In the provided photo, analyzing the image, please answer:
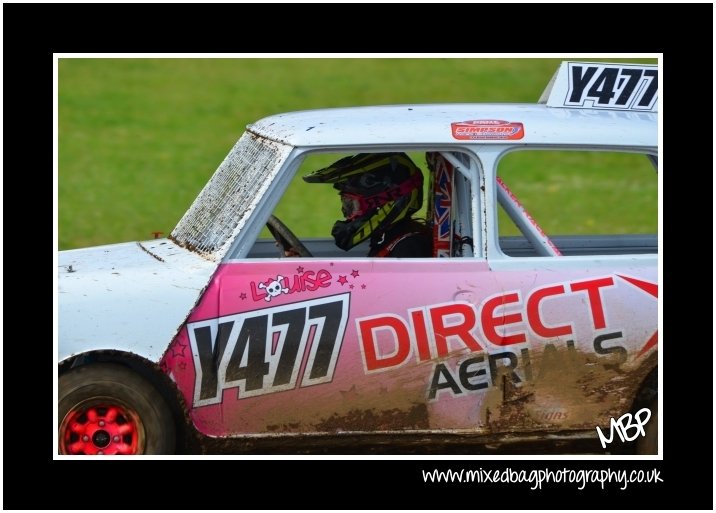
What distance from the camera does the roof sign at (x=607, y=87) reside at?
6035 millimetres

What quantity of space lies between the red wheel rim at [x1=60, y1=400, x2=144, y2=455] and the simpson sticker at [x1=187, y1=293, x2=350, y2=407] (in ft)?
1.08

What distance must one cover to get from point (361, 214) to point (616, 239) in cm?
168

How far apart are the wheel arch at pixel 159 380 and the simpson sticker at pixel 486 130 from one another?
1.78 metres

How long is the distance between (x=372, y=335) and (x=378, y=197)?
100cm

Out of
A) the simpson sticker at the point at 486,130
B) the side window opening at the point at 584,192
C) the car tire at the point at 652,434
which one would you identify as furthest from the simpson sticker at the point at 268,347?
the side window opening at the point at 584,192

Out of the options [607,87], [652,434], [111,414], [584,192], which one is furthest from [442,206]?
[584,192]

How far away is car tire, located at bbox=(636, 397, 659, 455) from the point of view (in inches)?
220

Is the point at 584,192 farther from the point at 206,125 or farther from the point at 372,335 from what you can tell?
the point at 372,335

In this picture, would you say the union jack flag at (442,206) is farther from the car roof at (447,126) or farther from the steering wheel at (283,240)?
the steering wheel at (283,240)

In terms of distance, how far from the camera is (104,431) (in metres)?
5.42

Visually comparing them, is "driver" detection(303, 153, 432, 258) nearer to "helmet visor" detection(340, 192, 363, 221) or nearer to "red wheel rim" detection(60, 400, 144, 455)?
"helmet visor" detection(340, 192, 363, 221)

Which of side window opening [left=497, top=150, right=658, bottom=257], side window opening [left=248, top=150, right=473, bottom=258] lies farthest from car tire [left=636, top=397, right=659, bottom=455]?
side window opening [left=497, top=150, right=658, bottom=257]

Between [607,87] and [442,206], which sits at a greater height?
[607,87]

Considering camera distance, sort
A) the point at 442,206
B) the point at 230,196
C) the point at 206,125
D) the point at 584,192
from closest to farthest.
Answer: the point at 230,196, the point at 442,206, the point at 584,192, the point at 206,125
